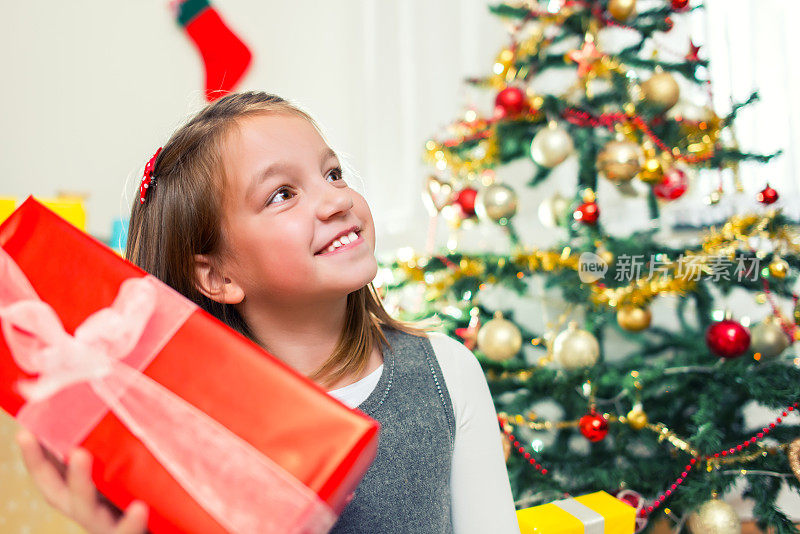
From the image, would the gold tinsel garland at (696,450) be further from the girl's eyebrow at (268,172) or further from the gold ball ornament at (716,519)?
the girl's eyebrow at (268,172)

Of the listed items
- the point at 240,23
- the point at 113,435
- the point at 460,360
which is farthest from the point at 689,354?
the point at 240,23

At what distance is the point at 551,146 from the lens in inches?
50.3

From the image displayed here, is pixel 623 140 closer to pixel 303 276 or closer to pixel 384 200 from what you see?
pixel 303 276

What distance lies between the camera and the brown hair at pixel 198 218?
2.46 feet

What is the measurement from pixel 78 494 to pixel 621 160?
3.56 feet

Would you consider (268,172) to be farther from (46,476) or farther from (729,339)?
(729,339)

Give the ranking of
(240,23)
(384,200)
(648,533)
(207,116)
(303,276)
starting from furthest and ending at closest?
(384,200) < (240,23) < (648,533) < (207,116) < (303,276)

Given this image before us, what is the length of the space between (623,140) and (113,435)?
1.12 metres

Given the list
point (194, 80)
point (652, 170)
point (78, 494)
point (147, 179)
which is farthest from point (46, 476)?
point (194, 80)

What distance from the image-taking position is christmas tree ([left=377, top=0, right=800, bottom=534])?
116 centimetres

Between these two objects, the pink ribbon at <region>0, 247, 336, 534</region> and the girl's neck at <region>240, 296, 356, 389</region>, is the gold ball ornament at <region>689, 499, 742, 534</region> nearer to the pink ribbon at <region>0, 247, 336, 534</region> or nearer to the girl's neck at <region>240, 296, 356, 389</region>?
the girl's neck at <region>240, 296, 356, 389</region>

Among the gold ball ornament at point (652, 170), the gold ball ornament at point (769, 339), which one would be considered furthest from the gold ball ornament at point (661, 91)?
the gold ball ornament at point (769, 339)

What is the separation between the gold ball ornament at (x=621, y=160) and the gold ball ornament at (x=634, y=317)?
10.2 inches

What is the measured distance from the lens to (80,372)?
1.67ft
